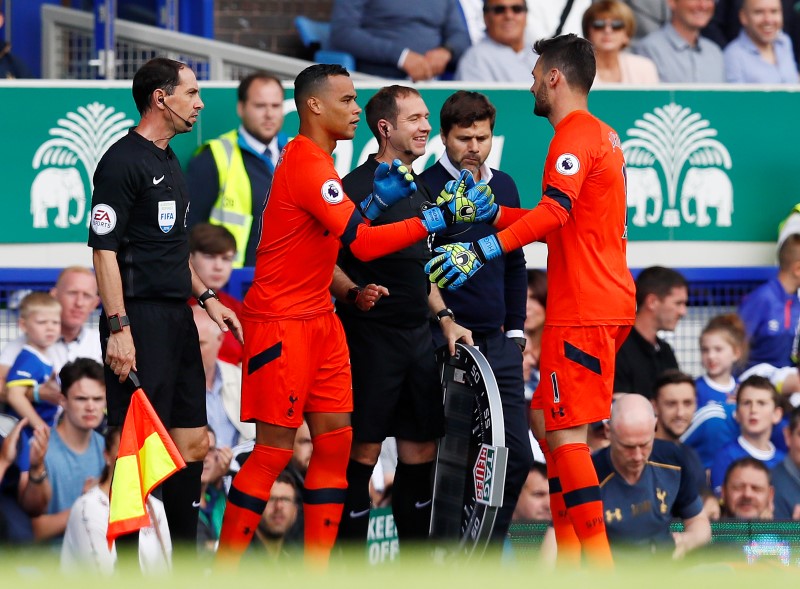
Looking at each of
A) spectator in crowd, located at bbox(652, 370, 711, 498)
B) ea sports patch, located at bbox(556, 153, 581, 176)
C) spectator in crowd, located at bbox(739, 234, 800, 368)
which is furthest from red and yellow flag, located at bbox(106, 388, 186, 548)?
spectator in crowd, located at bbox(739, 234, 800, 368)

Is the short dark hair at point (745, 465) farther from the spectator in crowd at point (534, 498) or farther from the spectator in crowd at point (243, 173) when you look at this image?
the spectator in crowd at point (243, 173)

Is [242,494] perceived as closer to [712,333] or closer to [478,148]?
[478,148]

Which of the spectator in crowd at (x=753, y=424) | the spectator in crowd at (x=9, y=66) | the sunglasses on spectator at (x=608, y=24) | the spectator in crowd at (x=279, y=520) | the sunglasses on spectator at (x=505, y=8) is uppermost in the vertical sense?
the sunglasses on spectator at (x=505, y=8)

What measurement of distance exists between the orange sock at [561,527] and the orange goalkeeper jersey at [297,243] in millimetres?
1223

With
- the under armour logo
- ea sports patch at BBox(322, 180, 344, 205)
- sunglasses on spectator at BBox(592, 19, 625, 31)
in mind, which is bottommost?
the under armour logo

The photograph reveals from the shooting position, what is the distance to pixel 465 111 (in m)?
6.95

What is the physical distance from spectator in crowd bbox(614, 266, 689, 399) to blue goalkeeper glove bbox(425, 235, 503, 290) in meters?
3.01

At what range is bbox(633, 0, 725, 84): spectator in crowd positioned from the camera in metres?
11.1

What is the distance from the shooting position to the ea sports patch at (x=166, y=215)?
6.45m

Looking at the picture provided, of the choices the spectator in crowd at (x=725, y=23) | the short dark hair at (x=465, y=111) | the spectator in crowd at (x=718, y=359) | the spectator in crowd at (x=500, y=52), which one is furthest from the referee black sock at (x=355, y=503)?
the spectator in crowd at (x=725, y=23)

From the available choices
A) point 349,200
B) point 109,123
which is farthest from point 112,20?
point 349,200

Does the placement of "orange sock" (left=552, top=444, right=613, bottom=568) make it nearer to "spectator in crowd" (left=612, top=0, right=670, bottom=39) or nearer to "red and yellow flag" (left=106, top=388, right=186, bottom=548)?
"red and yellow flag" (left=106, top=388, right=186, bottom=548)

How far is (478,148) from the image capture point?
6.98 m

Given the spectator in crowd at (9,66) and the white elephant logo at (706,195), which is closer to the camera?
the white elephant logo at (706,195)
